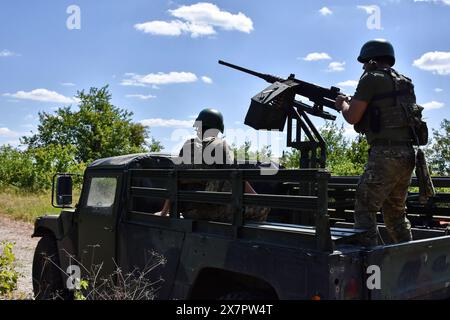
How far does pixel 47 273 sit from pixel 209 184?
2.32 meters

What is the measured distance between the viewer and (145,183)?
15.1ft

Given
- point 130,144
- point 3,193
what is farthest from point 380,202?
point 130,144

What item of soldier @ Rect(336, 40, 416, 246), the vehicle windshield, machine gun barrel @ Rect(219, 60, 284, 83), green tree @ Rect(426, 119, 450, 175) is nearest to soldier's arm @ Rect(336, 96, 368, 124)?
soldier @ Rect(336, 40, 416, 246)

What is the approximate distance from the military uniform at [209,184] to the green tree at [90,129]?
43.0m

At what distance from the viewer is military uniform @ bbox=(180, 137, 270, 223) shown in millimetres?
3869

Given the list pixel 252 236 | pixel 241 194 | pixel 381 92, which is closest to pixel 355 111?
pixel 381 92

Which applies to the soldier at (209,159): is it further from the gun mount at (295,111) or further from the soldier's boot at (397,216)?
the soldier's boot at (397,216)

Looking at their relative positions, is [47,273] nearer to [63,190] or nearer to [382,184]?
[63,190]

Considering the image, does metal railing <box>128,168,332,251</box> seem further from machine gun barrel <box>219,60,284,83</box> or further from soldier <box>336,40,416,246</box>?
machine gun barrel <box>219,60,284,83</box>

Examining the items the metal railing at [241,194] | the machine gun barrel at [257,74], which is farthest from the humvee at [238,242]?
the machine gun barrel at [257,74]

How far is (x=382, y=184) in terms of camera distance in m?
3.63

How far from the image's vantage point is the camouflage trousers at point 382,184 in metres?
3.55

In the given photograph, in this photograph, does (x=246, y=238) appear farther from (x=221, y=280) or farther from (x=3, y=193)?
(x=3, y=193)

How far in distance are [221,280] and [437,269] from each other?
150 centimetres
